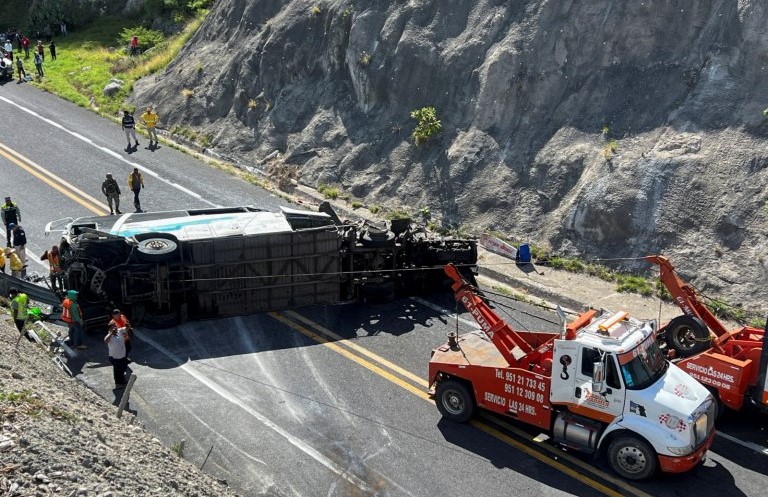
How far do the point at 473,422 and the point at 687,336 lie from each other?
14.5ft

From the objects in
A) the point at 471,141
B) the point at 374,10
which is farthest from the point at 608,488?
the point at 374,10

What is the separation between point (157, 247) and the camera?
699 inches

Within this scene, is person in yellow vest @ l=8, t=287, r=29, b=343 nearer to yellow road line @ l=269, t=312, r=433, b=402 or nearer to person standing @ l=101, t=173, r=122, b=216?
yellow road line @ l=269, t=312, r=433, b=402

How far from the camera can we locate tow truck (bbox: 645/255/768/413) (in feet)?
46.7

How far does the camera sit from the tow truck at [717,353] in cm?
1423

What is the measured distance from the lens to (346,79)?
29094 mm

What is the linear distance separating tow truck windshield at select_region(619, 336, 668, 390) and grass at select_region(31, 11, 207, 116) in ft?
85.5

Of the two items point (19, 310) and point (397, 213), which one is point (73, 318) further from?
point (397, 213)

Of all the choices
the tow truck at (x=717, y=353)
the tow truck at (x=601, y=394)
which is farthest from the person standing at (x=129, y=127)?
the tow truck at (x=717, y=353)

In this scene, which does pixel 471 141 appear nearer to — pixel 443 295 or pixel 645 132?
pixel 645 132

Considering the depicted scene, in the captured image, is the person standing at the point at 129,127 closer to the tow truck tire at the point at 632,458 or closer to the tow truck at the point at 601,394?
the tow truck at the point at 601,394

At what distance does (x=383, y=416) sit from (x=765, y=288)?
970 cm

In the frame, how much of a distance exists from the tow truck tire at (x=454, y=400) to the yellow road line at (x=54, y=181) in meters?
13.5

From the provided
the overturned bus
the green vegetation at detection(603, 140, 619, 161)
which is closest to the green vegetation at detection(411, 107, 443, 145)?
the green vegetation at detection(603, 140, 619, 161)
